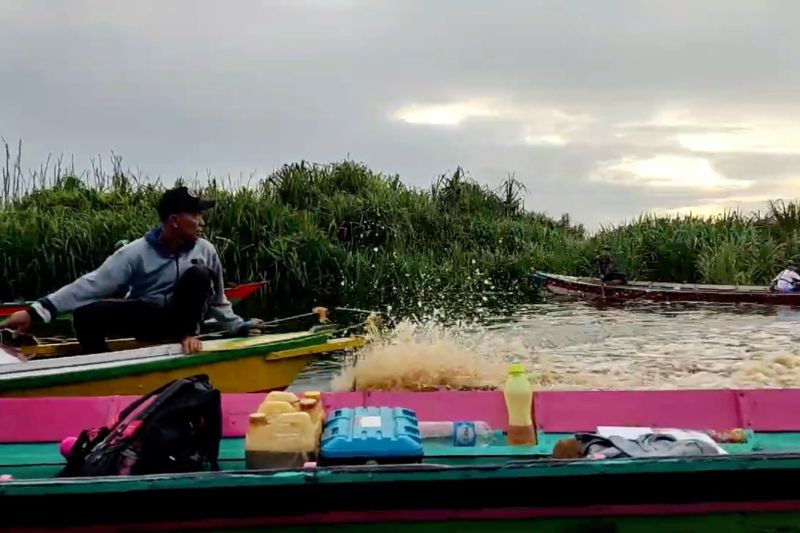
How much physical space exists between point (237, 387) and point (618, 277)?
13.2 m

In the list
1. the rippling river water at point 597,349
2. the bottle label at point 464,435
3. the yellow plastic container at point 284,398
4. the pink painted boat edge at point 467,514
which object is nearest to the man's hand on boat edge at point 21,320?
the yellow plastic container at point 284,398

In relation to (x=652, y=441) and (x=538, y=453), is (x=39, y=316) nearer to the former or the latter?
(x=538, y=453)

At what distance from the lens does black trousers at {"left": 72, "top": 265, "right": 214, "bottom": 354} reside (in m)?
5.84

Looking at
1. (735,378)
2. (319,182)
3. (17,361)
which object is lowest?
(735,378)

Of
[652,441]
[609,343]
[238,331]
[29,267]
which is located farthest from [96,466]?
[29,267]

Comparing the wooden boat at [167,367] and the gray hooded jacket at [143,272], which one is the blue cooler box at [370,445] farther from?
the gray hooded jacket at [143,272]

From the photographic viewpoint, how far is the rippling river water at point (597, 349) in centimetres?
841

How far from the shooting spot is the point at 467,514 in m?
3.10

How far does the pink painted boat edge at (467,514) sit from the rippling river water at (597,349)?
482 cm

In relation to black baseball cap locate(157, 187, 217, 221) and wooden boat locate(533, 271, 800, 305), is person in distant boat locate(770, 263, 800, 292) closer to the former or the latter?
wooden boat locate(533, 271, 800, 305)

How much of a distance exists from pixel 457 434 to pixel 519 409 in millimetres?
307

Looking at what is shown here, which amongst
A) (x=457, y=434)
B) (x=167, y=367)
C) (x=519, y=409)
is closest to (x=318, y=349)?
(x=167, y=367)

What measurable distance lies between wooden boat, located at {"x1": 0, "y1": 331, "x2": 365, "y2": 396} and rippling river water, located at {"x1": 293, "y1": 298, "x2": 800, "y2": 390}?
1.63 meters

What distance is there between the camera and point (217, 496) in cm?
304
